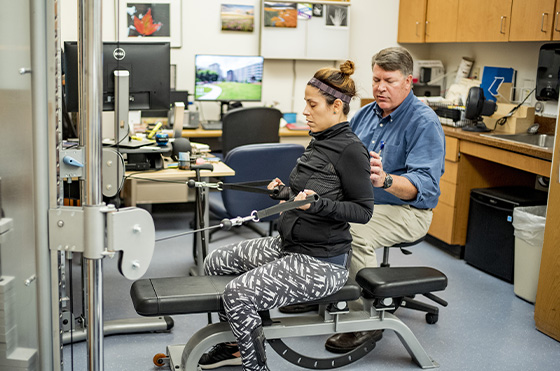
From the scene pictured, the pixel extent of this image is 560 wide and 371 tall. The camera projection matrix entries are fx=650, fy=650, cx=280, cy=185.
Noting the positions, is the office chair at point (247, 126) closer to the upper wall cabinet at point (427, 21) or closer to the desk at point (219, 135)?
the desk at point (219, 135)

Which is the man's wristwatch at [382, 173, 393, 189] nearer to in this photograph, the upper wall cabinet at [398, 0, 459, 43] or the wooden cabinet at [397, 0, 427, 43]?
the upper wall cabinet at [398, 0, 459, 43]

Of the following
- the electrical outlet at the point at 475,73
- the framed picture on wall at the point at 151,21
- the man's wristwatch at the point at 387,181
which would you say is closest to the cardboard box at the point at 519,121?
the electrical outlet at the point at 475,73

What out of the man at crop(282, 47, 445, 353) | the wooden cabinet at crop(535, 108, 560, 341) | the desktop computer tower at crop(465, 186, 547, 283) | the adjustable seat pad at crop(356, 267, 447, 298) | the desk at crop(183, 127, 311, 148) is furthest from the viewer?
the desk at crop(183, 127, 311, 148)

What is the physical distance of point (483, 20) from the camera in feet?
14.2

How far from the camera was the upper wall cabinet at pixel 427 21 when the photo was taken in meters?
4.70

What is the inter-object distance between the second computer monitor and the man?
216 cm

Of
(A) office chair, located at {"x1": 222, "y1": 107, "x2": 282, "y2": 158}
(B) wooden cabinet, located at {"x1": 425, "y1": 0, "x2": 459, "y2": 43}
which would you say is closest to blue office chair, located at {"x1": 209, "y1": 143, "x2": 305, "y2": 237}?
(A) office chair, located at {"x1": 222, "y1": 107, "x2": 282, "y2": 158}

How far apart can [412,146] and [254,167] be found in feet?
3.35

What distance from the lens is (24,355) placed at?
144 cm

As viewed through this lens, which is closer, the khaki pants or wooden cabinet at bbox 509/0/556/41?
the khaki pants

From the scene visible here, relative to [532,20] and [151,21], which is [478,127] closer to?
[532,20]

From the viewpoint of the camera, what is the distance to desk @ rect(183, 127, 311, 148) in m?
4.65

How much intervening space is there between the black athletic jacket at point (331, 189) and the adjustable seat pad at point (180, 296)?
8.5 inches

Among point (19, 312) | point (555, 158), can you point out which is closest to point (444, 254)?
point (555, 158)
